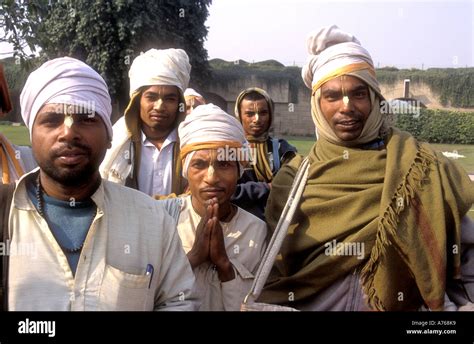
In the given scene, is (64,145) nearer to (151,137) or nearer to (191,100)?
(151,137)

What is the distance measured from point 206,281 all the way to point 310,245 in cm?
45

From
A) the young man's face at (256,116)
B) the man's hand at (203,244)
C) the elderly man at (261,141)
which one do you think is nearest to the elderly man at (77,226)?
the man's hand at (203,244)

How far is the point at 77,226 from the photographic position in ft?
6.38

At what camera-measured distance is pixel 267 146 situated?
367 cm

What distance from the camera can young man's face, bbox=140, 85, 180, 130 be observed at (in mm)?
3047

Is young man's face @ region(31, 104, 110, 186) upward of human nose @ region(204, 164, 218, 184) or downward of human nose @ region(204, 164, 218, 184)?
upward

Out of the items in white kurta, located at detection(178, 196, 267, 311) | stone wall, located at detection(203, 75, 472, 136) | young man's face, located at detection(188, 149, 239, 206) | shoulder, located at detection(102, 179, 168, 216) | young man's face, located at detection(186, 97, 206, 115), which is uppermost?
stone wall, located at detection(203, 75, 472, 136)

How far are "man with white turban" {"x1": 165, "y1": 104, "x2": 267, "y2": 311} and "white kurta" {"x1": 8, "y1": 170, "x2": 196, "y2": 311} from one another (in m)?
0.31

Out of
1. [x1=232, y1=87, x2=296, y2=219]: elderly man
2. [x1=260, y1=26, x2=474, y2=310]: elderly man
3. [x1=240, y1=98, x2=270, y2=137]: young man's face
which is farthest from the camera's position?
[x1=240, y1=98, x2=270, y2=137]: young man's face

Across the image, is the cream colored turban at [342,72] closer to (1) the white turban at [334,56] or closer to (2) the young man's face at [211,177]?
(1) the white turban at [334,56]

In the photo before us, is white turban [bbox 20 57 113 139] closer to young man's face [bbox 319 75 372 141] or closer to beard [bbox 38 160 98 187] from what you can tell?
beard [bbox 38 160 98 187]

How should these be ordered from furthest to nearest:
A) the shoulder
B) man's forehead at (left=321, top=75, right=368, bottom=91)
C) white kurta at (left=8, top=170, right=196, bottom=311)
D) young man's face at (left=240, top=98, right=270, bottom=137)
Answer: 1. young man's face at (left=240, top=98, right=270, bottom=137)
2. man's forehead at (left=321, top=75, right=368, bottom=91)
3. the shoulder
4. white kurta at (left=8, top=170, right=196, bottom=311)

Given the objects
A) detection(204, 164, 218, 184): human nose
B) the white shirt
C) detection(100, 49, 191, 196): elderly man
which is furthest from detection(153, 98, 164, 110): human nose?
detection(204, 164, 218, 184): human nose
